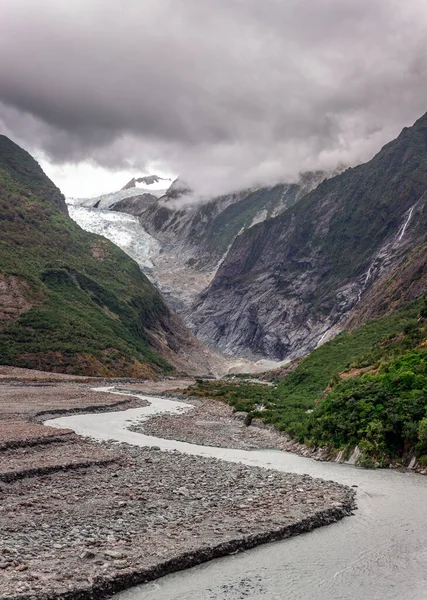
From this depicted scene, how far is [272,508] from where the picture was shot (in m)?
20.1

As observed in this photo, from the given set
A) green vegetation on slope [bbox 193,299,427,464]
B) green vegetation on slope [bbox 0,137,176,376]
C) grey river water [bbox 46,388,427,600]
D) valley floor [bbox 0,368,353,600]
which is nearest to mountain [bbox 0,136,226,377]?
green vegetation on slope [bbox 0,137,176,376]

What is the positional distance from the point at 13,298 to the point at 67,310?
606 inches

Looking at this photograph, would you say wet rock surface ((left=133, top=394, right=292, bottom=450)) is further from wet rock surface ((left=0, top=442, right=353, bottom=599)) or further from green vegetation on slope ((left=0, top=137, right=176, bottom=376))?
green vegetation on slope ((left=0, top=137, right=176, bottom=376))

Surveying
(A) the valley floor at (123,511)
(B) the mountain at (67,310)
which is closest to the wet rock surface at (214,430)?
(A) the valley floor at (123,511)

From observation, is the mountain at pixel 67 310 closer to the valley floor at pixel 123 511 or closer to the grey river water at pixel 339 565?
the valley floor at pixel 123 511

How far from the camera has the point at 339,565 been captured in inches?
614

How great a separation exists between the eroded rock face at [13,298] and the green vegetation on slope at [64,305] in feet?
0.92

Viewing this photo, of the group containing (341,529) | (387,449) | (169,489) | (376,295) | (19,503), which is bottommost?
(19,503)

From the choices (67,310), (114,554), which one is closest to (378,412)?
(114,554)

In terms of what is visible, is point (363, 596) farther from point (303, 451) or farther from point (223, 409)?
point (223, 409)

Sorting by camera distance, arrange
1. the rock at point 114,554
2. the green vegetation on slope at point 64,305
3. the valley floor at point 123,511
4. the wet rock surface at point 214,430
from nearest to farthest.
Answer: the valley floor at point 123,511, the rock at point 114,554, the wet rock surface at point 214,430, the green vegetation on slope at point 64,305

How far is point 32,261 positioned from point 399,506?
143m

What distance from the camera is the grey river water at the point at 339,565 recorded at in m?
13.6

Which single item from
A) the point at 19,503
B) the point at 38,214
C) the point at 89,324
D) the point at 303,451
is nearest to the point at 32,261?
the point at 89,324
